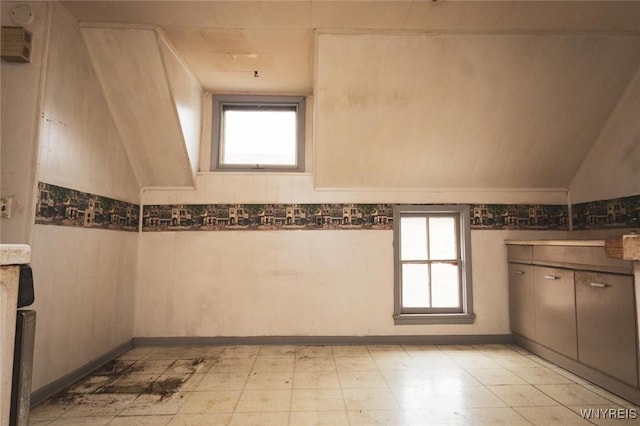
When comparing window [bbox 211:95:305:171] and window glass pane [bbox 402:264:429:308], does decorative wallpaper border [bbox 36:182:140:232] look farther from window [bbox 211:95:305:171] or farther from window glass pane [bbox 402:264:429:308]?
window glass pane [bbox 402:264:429:308]

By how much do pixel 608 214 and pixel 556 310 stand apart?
3.71 feet

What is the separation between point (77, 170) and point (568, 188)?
4799mm

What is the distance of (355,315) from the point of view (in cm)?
354

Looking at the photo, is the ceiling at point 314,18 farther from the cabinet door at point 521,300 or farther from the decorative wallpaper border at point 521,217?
the cabinet door at point 521,300

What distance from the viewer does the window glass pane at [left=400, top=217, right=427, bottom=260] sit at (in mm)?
3697

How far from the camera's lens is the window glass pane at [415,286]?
365 centimetres

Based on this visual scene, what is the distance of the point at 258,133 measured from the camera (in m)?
3.88

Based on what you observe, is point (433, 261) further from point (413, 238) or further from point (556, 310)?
point (556, 310)

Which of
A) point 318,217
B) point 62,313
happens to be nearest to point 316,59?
point 318,217

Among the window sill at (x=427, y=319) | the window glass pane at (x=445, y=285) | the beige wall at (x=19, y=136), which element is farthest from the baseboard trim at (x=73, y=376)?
the window glass pane at (x=445, y=285)

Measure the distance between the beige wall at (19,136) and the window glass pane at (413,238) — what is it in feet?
10.6

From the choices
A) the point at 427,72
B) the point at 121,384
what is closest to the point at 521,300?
the point at 427,72

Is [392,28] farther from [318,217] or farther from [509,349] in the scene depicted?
[509,349]

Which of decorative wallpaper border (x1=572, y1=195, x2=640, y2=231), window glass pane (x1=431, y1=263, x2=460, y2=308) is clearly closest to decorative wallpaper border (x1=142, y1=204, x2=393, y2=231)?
window glass pane (x1=431, y1=263, x2=460, y2=308)
